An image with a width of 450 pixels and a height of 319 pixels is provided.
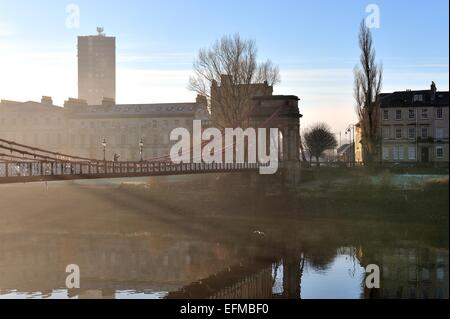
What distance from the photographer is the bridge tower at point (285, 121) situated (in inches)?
1673

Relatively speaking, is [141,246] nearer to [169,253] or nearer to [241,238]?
[169,253]

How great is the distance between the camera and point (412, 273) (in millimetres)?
21047

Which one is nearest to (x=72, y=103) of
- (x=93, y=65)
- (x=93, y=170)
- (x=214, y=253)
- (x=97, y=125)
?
(x=97, y=125)

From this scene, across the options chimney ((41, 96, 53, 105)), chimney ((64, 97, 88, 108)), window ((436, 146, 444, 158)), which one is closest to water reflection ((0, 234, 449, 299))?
window ((436, 146, 444, 158))

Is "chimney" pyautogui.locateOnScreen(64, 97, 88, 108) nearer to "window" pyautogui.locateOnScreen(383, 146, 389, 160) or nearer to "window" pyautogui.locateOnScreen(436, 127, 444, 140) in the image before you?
"window" pyautogui.locateOnScreen(383, 146, 389, 160)

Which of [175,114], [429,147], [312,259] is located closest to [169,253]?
[312,259]

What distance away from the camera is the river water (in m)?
19.6

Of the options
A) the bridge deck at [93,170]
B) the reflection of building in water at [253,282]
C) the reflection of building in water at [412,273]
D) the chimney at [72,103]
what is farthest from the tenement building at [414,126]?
the chimney at [72,103]

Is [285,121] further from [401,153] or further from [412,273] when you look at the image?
[412,273]

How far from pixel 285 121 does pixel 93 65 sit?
140 metres

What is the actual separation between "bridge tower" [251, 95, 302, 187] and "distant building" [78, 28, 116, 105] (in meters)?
136

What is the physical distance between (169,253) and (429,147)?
102 ft

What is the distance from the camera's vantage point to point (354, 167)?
4178 centimetres

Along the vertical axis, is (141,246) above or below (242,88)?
below
